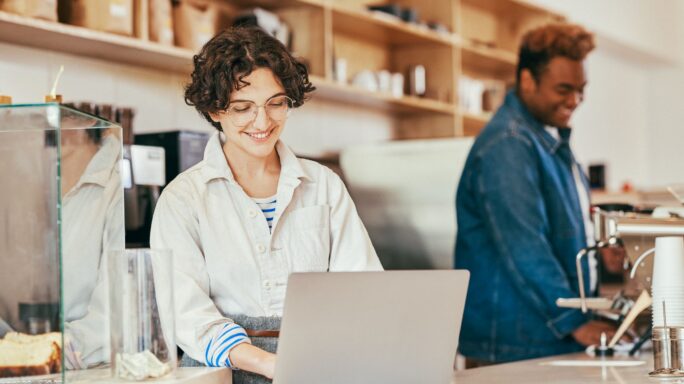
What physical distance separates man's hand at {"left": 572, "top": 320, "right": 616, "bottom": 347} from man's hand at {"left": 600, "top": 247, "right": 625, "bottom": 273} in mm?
467

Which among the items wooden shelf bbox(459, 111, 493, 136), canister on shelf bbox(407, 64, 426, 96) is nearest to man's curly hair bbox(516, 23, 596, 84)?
canister on shelf bbox(407, 64, 426, 96)

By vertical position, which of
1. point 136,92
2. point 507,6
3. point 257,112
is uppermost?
point 507,6

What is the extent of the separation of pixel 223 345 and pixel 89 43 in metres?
1.50

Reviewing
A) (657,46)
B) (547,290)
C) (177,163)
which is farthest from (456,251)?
(657,46)

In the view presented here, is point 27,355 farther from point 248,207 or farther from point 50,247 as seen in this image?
point 248,207

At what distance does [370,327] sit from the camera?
4.74 ft

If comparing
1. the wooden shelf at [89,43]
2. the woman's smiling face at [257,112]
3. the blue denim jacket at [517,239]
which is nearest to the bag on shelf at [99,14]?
the wooden shelf at [89,43]

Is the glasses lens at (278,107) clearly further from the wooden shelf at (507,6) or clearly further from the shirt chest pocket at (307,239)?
the wooden shelf at (507,6)

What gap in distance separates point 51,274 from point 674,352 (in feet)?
3.81

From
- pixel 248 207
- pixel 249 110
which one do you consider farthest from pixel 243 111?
pixel 248 207

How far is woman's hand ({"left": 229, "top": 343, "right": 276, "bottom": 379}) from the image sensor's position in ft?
5.07

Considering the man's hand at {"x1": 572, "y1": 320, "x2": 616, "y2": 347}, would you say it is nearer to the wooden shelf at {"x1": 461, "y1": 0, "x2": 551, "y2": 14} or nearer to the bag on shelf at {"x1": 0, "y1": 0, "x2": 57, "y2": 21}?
the bag on shelf at {"x1": 0, "y1": 0, "x2": 57, "y2": 21}

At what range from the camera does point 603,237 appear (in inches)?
95.0

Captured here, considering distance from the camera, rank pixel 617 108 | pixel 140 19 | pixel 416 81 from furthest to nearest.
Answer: pixel 617 108 → pixel 416 81 → pixel 140 19
